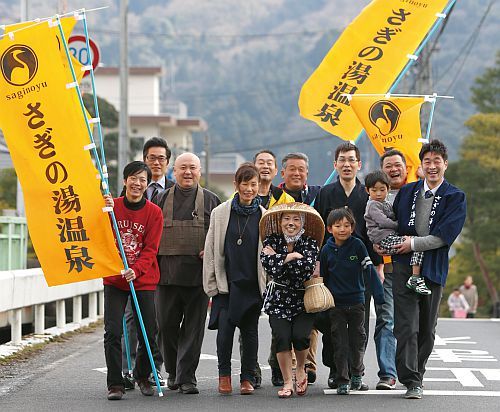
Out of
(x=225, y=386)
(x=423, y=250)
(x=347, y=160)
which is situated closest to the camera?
(x=423, y=250)

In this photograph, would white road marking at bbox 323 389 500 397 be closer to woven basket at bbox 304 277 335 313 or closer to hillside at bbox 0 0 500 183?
woven basket at bbox 304 277 335 313

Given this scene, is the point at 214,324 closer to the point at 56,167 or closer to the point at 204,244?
the point at 204,244

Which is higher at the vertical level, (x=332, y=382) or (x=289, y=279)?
(x=289, y=279)

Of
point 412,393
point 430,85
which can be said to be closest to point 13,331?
point 412,393

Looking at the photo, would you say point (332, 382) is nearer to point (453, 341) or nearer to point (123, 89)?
point (453, 341)

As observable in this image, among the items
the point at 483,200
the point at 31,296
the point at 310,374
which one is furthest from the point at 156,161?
the point at 483,200

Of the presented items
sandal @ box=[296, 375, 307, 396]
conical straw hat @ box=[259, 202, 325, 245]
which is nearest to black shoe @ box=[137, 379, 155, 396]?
sandal @ box=[296, 375, 307, 396]

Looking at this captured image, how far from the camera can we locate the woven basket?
9.89 meters

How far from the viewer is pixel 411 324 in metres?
9.97

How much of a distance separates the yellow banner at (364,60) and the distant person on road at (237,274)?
284cm

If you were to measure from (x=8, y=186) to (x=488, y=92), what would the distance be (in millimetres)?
26159

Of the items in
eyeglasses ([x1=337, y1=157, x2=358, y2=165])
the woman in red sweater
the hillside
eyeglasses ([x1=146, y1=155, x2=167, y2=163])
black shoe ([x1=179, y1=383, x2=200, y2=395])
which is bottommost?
black shoe ([x1=179, y1=383, x2=200, y2=395])

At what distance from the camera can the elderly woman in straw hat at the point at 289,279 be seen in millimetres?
10047

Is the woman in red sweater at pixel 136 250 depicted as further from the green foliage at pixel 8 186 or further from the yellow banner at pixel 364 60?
the green foliage at pixel 8 186
